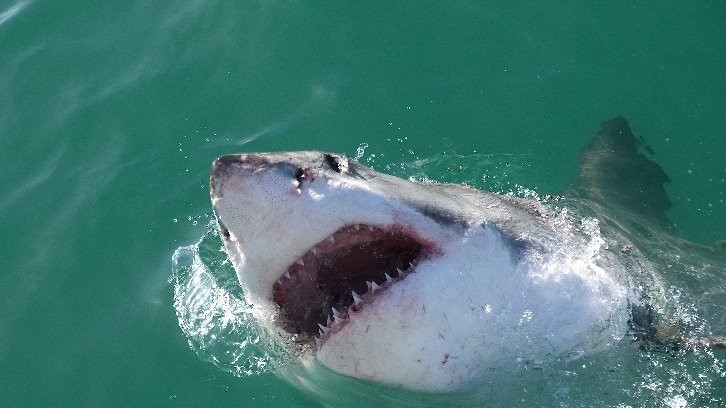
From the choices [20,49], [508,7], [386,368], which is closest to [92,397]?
[386,368]

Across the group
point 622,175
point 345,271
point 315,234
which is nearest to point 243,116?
point 622,175

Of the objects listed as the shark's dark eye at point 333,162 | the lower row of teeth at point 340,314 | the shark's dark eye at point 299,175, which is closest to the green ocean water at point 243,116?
the lower row of teeth at point 340,314

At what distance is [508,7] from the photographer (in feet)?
22.1

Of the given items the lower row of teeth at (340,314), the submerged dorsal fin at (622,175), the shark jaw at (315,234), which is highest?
the shark jaw at (315,234)

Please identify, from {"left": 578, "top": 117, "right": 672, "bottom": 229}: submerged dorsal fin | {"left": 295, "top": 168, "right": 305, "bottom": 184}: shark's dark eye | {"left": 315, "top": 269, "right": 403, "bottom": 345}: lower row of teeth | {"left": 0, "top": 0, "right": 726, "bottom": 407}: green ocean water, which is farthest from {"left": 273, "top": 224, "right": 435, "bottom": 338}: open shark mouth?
{"left": 578, "top": 117, "right": 672, "bottom": 229}: submerged dorsal fin

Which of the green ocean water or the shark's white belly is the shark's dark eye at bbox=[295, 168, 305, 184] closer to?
the shark's white belly

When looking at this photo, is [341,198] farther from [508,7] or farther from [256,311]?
[508,7]

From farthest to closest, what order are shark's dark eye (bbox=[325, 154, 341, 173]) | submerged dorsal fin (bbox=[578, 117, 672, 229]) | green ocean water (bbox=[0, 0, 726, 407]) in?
1. submerged dorsal fin (bbox=[578, 117, 672, 229])
2. green ocean water (bbox=[0, 0, 726, 407])
3. shark's dark eye (bbox=[325, 154, 341, 173])

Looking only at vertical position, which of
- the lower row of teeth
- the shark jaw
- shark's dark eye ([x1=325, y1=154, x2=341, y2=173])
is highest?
shark's dark eye ([x1=325, y1=154, x2=341, y2=173])

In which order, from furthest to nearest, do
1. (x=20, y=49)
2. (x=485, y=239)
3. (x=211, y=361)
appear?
(x=20, y=49)
(x=211, y=361)
(x=485, y=239)

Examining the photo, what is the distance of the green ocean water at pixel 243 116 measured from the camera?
5211 millimetres

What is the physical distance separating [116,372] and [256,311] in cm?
195

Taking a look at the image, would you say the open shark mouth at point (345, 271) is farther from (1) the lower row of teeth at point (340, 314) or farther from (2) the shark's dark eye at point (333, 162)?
(2) the shark's dark eye at point (333, 162)

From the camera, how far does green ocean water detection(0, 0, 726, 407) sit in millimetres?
5211
